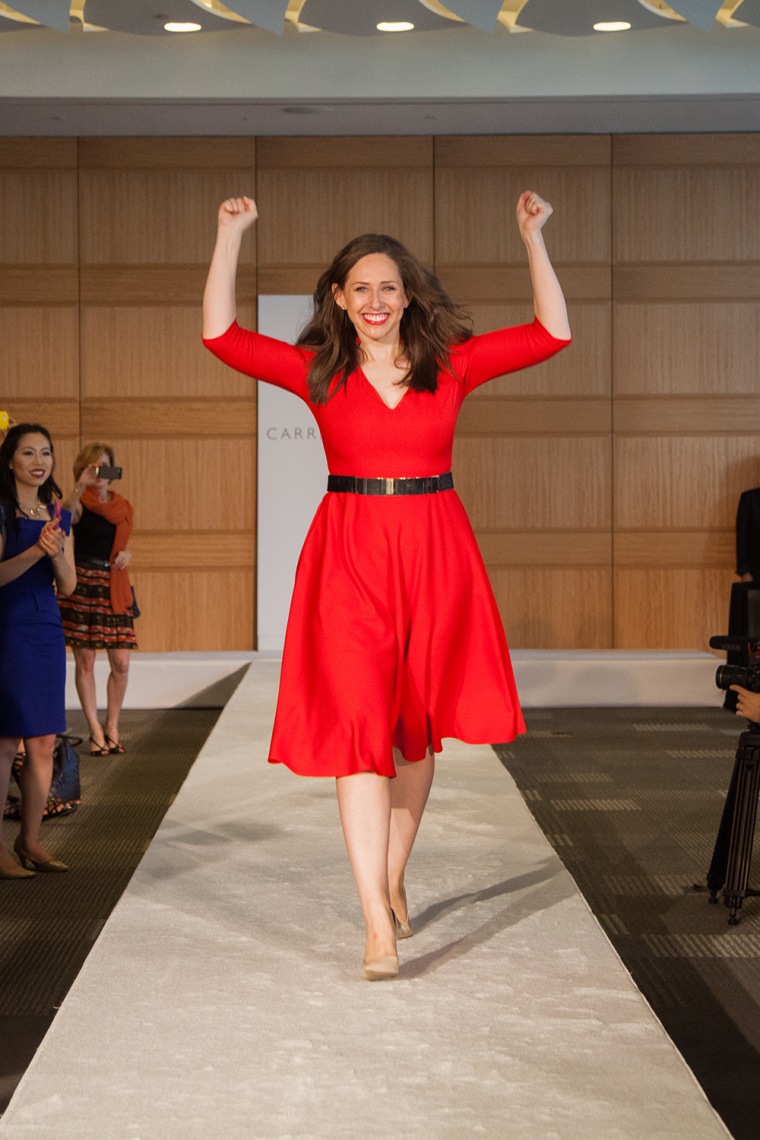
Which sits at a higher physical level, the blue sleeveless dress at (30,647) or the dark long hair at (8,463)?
the dark long hair at (8,463)

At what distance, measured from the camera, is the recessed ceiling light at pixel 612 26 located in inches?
294

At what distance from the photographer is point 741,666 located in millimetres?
3572

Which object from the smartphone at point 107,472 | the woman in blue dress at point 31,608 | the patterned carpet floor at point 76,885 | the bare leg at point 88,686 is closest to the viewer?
the patterned carpet floor at point 76,885

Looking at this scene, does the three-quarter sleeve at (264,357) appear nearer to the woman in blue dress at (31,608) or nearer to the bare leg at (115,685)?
the woman in blue dress at (31,608)

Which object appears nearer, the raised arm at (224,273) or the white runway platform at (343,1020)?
the white runway platform at (343,1020)

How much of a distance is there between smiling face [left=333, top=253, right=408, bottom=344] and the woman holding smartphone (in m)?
3.80

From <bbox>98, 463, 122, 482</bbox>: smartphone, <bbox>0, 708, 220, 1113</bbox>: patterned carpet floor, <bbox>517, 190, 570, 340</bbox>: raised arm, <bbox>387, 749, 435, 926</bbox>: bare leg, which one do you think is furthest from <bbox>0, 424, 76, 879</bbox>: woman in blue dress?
<bbox>517, 190, 570, 340</bbox>: raised arm

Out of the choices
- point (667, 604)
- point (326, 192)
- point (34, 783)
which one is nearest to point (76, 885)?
point (34, 783)

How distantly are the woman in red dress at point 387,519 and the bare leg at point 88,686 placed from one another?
13.2 feet

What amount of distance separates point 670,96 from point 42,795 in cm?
611

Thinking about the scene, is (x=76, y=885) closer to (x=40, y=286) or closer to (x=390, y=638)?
(x=390, y=638)

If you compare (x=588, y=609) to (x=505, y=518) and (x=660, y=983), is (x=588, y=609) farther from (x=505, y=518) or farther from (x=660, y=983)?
(x=660, y=983)

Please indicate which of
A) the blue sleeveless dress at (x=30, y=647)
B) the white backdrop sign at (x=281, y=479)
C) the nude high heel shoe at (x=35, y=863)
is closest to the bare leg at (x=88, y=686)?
the nude high heel shoe at (x=35, y=863)

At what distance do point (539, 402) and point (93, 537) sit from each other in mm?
3870
